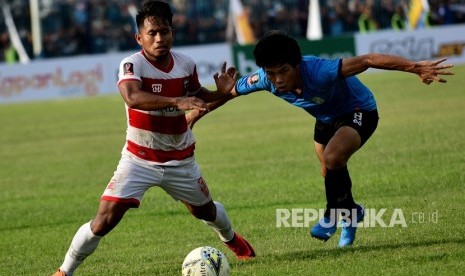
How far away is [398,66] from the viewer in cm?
778

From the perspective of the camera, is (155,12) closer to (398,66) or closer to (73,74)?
(398,66)

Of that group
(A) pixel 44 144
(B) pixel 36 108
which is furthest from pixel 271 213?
(B) pixel 36 108

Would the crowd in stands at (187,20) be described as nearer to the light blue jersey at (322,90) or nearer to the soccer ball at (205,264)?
the light blue jersey at (322,90)

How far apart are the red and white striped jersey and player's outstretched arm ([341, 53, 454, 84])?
4.34 feet

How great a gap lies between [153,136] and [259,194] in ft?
16.3

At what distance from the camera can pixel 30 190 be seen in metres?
14.9

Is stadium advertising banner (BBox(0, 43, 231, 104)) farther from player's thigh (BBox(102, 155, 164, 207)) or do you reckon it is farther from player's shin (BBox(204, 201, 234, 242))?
player's thigh (BBox(102, 155, 164, 207))

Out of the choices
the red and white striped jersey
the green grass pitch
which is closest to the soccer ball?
the green grass pitch

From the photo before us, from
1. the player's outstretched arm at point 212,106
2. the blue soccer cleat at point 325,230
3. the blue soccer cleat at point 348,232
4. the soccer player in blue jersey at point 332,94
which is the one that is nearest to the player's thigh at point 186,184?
the soccer player in blue jersey at point 332,94

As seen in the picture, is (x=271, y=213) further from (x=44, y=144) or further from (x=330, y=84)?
(x=44, y=144)

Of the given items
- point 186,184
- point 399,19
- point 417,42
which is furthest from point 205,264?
point 399,19

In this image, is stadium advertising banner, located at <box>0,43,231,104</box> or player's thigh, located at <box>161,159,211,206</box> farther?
stadium advertising banner, located at <box>0,43,231,104</box>

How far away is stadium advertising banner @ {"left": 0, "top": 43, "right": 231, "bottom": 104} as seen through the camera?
34875 mm

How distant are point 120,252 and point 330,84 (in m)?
2.72
